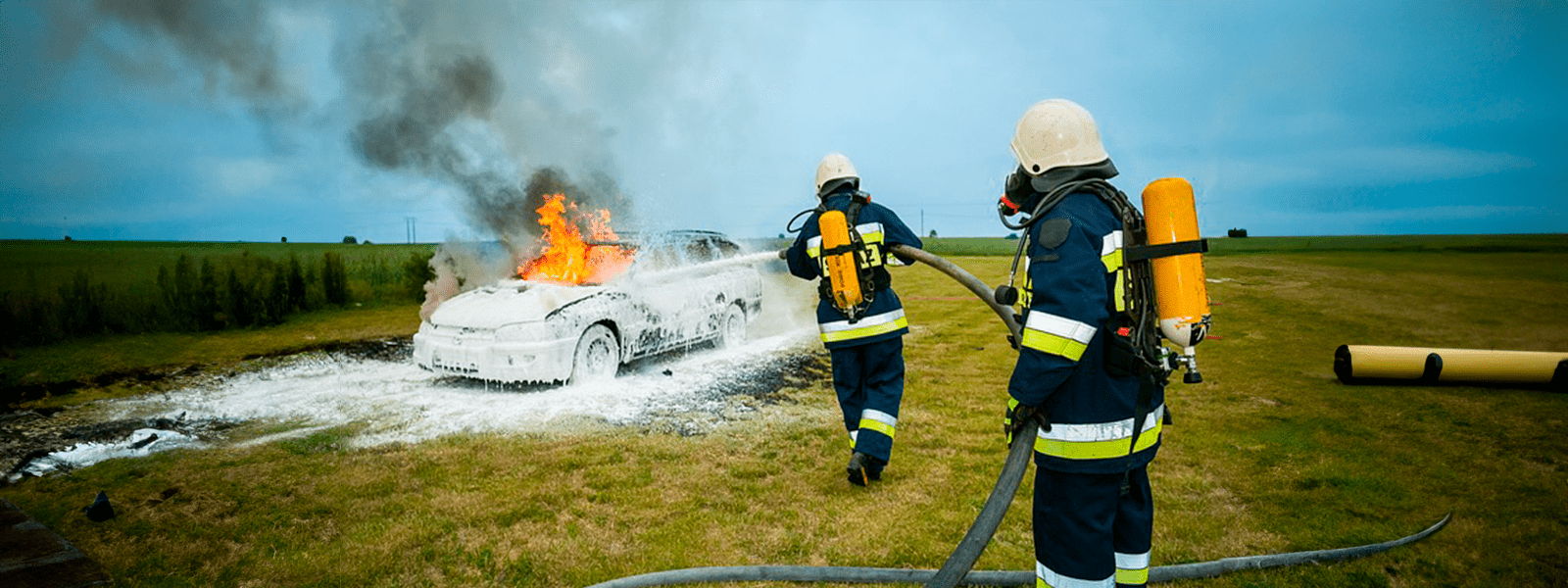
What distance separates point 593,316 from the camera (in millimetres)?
7172

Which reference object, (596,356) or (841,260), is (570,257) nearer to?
(596,356)

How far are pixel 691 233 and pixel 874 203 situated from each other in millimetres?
4410

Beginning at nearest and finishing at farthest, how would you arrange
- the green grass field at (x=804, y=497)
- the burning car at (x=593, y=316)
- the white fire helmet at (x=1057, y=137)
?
the white fire helmet at (x=1057, y=137)
the green grass field at (x=804, y=497)
the burning car at (x=593, y=316)

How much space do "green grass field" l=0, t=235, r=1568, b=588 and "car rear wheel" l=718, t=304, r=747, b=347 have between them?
2215mm

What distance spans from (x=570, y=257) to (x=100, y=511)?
14.6 feet

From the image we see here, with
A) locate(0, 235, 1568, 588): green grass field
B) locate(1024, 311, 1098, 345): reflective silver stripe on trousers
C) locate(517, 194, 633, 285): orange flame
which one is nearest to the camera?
locate(1024, 311, 1098, 345): reflective silver stripe on trousers

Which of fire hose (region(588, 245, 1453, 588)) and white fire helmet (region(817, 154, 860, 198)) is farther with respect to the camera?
white fire helmet (region(817, 154, 860, 198))

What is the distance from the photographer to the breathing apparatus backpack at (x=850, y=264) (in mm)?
4629

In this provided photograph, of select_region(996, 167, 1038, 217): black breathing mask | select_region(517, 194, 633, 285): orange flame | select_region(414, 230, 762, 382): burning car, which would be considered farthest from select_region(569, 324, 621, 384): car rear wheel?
select_region(996, 167, 1038, 217): black breathing mask

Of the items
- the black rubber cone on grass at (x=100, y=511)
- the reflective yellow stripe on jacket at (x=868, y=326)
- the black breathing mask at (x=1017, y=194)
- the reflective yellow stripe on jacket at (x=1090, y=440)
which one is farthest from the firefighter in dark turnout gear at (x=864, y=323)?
the black rubber cone on grass at (x=100, y=511)

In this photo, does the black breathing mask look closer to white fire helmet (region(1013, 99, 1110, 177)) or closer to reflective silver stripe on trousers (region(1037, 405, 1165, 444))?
white fire helmet (region(1013, 99, 1110, 177))

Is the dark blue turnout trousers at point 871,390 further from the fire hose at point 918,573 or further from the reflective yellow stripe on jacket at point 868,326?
the fire hose at point 918,573

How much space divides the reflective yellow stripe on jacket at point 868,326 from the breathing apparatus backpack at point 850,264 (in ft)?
0.17

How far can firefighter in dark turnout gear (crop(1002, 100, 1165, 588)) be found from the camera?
2.49m
